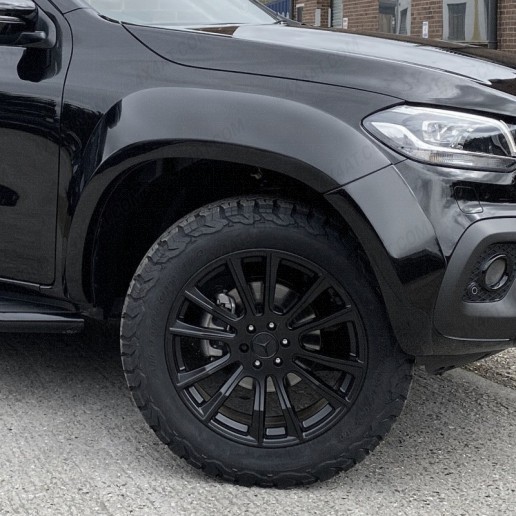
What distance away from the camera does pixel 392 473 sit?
3111mm

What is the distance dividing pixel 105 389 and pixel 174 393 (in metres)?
0.94

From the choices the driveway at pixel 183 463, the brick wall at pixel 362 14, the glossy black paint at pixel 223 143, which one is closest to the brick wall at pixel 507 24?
the brick wall at pixel 362 14

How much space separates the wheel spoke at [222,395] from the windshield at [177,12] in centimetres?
116

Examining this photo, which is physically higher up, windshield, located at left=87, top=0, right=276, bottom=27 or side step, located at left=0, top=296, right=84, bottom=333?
windshield, located at left=87, top=0, right=276, bottom=27

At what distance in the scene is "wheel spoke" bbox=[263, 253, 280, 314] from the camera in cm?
288

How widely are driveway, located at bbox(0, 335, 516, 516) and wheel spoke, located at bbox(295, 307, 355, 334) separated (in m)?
0.47

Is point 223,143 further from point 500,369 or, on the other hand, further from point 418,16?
point 418,16

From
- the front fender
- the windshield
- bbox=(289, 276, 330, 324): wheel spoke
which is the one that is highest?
the windshield

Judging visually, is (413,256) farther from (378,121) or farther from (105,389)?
(105,389)

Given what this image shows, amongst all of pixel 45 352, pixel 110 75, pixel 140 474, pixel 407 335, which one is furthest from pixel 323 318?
pixel 45 352

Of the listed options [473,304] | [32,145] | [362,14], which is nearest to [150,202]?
[32,145]

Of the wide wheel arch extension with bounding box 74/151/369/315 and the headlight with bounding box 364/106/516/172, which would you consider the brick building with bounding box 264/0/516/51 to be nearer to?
the wide wheel arch extension with bounding box 74/151/369/315

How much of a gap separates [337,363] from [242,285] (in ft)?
1.13

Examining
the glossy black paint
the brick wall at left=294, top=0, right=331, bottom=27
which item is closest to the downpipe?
the brick wall at left=294, top=0, right=331, bottom=27
